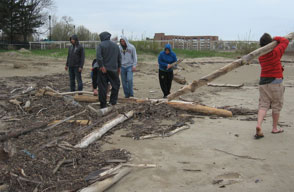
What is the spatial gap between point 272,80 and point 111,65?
3528 millimetres

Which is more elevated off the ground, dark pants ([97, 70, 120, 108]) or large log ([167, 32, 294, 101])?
large log ([167, 32, 294, 101])

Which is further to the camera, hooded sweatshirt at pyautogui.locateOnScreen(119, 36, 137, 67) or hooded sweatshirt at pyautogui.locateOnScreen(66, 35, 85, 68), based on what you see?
hooded sweatshirt at pyautogui.locateOnScreen(66, 35, 85, 68)

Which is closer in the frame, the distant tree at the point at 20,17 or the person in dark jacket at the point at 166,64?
the person in dark jacket at the point at 166,64

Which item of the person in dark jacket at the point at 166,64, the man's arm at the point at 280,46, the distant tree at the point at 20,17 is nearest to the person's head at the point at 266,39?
the man's arm at the point at 280,46

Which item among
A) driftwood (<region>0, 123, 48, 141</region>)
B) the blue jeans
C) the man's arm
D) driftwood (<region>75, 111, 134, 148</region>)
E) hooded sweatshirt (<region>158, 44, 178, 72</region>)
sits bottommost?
driftwood (<region>0, 123, 48, 141</region>)

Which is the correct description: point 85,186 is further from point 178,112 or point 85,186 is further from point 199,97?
point 199,97

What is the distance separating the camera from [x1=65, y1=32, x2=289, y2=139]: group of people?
5.13 metres

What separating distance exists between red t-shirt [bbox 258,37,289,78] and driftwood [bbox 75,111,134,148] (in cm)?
273

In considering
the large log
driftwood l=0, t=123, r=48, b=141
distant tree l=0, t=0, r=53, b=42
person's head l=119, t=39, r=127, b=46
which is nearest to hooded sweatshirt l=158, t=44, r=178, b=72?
person's head l=119, t=39, r=127, b=46

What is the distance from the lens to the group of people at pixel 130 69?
16.8ft

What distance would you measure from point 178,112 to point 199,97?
293 cm

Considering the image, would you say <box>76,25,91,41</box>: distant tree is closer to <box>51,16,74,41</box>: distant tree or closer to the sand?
<box>51,16,74,41</box>: distant tree

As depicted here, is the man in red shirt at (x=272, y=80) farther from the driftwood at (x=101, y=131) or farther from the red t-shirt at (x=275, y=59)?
the driftwood at (x=101, y=131)

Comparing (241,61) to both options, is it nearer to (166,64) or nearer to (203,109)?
(203,109)
